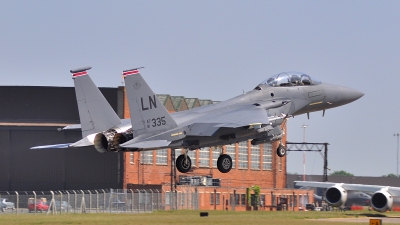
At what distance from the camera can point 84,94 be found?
43750mm

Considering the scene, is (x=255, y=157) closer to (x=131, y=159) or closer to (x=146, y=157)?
(x=146, y=157)

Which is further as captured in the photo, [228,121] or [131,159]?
[131,159]

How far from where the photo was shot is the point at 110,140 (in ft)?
137

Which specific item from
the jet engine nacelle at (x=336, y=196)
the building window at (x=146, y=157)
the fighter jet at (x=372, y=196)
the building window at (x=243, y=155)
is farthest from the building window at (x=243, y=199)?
the jet engine nacelle at (x=336, y=196)

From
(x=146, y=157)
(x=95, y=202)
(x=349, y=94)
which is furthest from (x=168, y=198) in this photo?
(x=349, y=94)

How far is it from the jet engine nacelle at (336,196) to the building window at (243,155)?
2348 centimetres

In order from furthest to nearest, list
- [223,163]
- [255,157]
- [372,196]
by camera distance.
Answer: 1. [255,157]
2. [372,196]
3. [223,163]

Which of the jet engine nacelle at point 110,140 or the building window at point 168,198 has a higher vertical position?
the jet engine nacelle at point 110,140

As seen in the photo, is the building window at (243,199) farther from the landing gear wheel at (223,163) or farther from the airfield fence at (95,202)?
the landing gear wheel at (223,163)

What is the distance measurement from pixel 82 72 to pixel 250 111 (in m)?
8.11

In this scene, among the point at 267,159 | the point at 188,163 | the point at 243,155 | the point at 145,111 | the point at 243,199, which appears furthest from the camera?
the point at 267,159

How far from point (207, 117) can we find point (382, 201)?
18618mm

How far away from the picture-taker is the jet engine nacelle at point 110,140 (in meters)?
41.7

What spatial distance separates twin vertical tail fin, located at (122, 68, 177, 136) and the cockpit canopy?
6.81 meters
